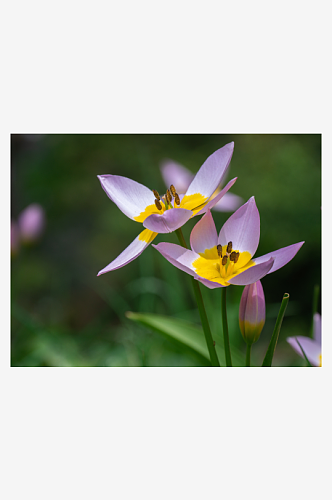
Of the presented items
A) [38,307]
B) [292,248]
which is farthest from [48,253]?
[292,248]

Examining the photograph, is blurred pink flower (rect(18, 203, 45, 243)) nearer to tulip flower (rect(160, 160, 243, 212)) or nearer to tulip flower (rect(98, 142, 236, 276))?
tulip flower (rect(160, 160, 243, 212))

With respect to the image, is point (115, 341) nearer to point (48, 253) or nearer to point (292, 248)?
point (48, 253)

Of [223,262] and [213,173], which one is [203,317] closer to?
[223,262]

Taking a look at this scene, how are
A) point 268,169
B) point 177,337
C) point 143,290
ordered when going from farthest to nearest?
1. point 268,169
2. point 143,290
3. point 177,337

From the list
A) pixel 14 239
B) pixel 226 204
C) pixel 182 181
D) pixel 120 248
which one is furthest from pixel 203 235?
pixel 120 248

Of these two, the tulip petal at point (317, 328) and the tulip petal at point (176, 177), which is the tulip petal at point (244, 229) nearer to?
the tulip petal at point (317, 328)

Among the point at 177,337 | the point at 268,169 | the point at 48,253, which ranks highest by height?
the point at 268,169

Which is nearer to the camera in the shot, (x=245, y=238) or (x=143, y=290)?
(x=245, y=238)
